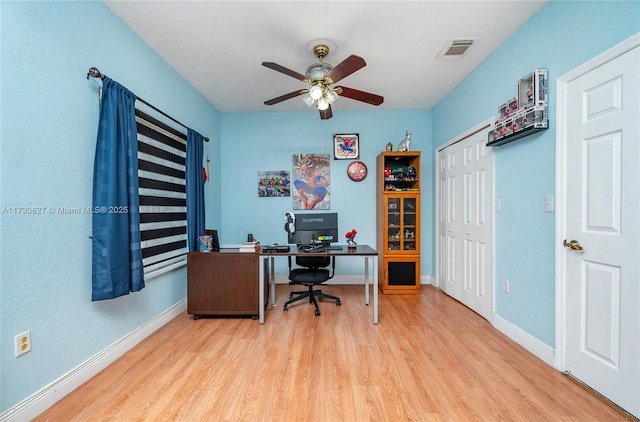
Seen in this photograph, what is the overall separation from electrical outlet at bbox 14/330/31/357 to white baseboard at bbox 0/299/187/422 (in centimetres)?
27

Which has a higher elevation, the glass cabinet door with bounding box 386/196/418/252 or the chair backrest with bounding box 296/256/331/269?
the glass cabinet door with bounding box 386/196/418/252

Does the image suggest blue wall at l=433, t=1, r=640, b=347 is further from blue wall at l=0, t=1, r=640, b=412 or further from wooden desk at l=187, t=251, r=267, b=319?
wooden desk at l=187, t=251, r=267, b=319

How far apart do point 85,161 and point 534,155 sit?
3.41 m

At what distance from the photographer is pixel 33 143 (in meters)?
1.50

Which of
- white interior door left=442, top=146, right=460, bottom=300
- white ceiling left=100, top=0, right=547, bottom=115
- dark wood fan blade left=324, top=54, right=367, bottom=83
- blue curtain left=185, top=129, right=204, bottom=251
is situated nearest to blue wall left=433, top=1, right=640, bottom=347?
white ceiling left=100, top=0, right=547, bottom=115

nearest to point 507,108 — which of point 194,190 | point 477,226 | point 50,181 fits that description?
point 477,226

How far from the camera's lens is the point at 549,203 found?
1.99 meters

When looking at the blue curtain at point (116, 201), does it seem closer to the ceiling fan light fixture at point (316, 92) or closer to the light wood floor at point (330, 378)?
the light wood floor at point (330, 378)

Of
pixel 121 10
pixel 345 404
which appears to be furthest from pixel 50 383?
pixel 121 10

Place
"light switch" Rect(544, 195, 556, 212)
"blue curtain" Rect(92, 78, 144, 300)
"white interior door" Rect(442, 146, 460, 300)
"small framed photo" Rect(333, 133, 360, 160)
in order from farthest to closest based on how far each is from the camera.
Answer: "small framed photo" Rect(333, 133, 360, 160)
"white interior door" Rect(442, 146, 460, 300)
"light switch" Rect(544, 195, 556, 212)
"blue curtain" Rect(92, 78, 144, 300)

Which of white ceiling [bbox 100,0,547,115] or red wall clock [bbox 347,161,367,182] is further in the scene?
red wall clock [bbox 347,161,367,182]

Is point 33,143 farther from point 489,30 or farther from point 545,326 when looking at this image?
point 545,326

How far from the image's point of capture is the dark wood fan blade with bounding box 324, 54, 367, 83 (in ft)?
6.24

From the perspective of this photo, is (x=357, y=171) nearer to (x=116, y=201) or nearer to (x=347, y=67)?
(x=347, y=67)
